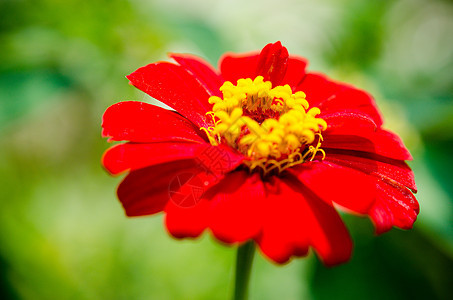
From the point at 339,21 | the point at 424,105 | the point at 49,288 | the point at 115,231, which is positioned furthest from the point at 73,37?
the point at 424,105

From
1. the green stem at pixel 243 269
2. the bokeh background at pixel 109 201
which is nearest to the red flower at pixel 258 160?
the green stem at pixel 243 269

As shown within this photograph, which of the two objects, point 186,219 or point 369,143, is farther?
point 369,143

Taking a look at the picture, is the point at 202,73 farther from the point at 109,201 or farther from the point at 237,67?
the point at 109,201

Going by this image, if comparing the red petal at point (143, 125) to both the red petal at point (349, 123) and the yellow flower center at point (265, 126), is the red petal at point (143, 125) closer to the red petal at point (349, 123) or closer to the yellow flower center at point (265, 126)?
the yellow flower center at point (265, 126)

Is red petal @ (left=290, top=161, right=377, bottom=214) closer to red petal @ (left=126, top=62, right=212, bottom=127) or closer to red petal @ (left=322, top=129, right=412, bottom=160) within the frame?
red petal @ (left=322, top=129, right=412, bottom=160)

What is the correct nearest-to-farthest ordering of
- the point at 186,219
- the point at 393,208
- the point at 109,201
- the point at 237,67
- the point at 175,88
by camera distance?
the point at 186,219
the point at 393,208
the point at 175,88
the point at 237,67
the point at 109,201

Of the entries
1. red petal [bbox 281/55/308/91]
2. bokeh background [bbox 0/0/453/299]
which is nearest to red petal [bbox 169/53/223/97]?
red petal [bbox 281/55/308/91]

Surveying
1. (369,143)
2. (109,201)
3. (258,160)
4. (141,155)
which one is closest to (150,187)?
(141,155)
